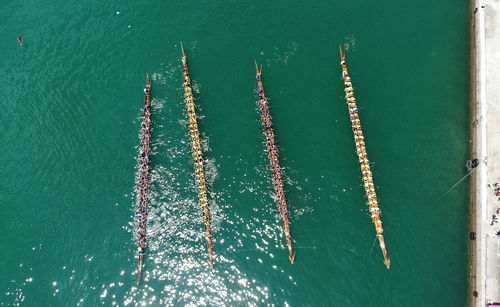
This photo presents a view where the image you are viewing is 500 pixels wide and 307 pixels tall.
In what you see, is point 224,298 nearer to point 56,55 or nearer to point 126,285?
point 126,285

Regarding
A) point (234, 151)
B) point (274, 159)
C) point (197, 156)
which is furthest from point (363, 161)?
point (197, 156)

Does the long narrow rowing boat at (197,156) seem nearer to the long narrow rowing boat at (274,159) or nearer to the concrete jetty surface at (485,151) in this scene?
the long narrow rowing boat at (274,159)

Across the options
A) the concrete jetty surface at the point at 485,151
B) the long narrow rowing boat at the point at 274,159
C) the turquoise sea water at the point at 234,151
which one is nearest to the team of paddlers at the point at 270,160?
the long narrow rowing boat at the point at 274,159

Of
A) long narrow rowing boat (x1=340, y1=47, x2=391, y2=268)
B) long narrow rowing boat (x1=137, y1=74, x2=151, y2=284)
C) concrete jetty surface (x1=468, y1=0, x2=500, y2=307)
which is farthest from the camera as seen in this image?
long narrow rowing boat (x1=137, y1=74, x2=151, y2=284)

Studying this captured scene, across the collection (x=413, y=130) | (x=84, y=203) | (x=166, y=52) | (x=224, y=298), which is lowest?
(x=224, y=298)

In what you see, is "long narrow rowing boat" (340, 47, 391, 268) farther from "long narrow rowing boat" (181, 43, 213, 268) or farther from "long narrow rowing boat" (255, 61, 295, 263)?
"long narrow rowing boat" (181, 43, 213, 268)

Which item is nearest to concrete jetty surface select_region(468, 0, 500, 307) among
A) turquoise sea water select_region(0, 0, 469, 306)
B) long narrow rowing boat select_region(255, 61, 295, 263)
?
turquoise sea water select_region(0, 0, 469, 306)

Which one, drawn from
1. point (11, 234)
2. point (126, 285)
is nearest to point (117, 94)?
point (11, 234)

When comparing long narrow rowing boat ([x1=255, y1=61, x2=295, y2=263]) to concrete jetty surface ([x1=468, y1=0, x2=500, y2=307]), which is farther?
long narrow rowing boat ([x1=255, y1=61, x2=295, y2=263])
